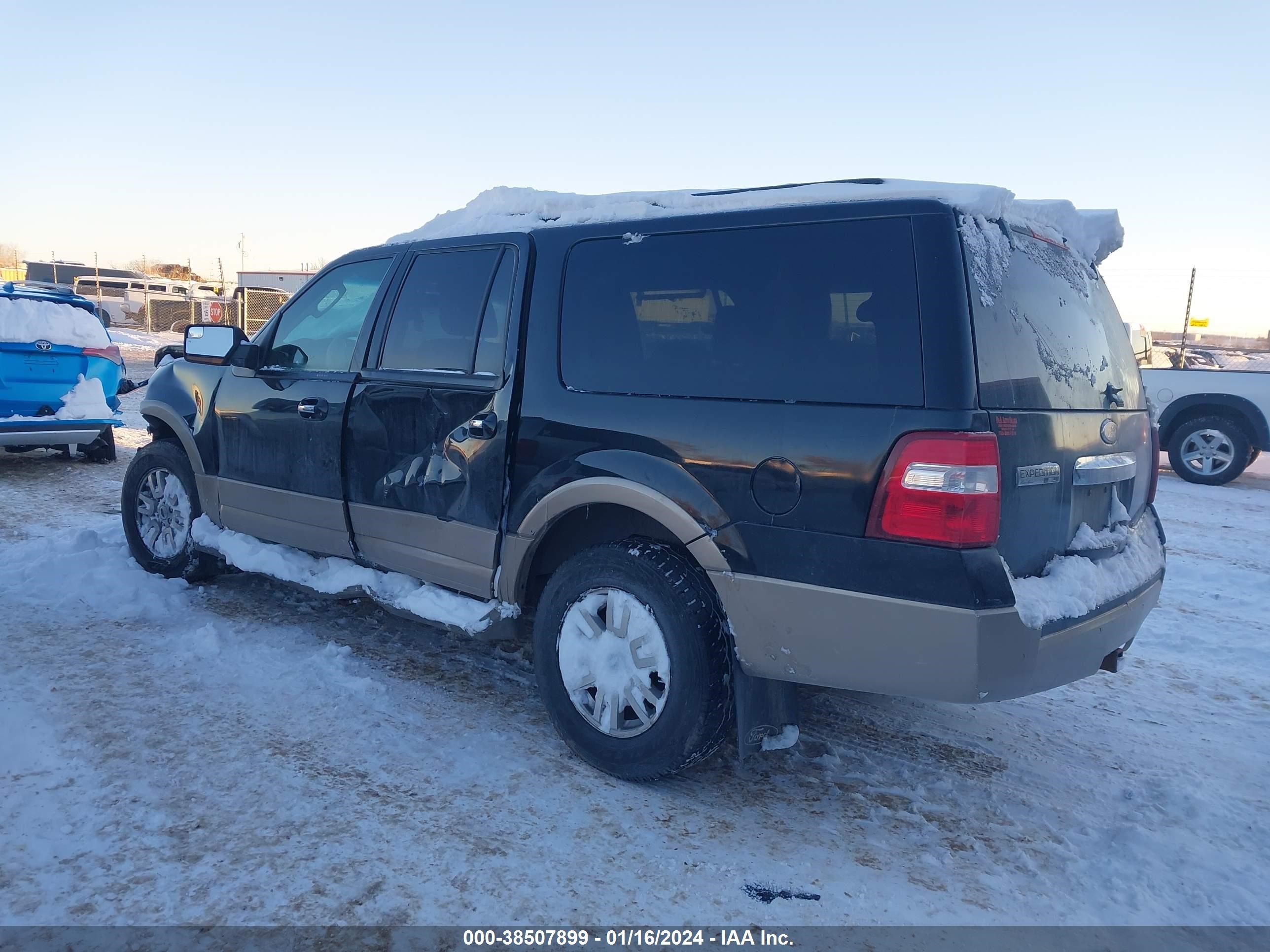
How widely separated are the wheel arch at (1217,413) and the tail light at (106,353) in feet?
39.0

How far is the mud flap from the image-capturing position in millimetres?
2885

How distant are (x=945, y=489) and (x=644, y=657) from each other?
3.83 feet

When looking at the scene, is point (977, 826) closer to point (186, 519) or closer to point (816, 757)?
point (816, 757)

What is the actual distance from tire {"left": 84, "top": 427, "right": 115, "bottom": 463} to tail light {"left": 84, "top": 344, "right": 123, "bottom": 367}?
0.77 metres

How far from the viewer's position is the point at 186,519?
504cm

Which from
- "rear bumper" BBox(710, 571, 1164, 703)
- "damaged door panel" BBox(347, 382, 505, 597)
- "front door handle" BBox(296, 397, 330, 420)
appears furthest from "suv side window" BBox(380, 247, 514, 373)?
"rear bumper" BBox(710, 571, 1164, 703)

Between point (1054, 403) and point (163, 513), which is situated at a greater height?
point (1054, 403)

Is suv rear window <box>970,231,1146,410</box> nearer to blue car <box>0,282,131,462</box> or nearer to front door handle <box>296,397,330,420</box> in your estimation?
front door handle <box>296,397,330,420</box>

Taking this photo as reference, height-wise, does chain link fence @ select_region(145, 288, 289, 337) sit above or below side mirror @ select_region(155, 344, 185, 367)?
above

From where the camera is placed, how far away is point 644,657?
9.83ft

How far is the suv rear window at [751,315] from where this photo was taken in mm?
2588

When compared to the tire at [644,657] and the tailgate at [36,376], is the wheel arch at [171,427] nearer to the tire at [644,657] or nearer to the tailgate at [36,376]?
the tire at [644,657]

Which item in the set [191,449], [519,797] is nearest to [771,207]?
[519,797]

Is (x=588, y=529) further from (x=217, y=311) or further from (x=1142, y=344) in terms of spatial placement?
(x=217, y=311)
